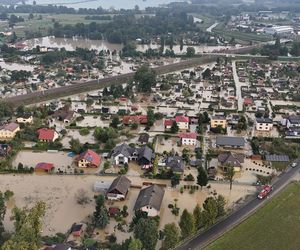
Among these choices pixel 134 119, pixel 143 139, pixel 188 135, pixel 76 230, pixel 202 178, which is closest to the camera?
pixel 76 230

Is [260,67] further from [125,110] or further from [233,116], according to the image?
[125,110]

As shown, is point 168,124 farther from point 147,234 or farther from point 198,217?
point 147,234

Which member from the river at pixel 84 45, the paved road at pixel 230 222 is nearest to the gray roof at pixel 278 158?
the paved road at pixel 230 222

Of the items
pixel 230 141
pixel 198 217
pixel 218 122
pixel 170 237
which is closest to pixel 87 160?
pixel 198 217

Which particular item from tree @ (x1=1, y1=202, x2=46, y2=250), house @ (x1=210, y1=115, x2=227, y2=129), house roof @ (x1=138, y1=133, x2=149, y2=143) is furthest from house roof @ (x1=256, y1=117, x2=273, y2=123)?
tree @ (x1=1, y1=202, x2=46, y2=250)

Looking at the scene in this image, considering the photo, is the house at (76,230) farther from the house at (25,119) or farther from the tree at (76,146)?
the house at (25,119)

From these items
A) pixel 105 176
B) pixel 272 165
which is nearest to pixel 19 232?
pixel 105 176
